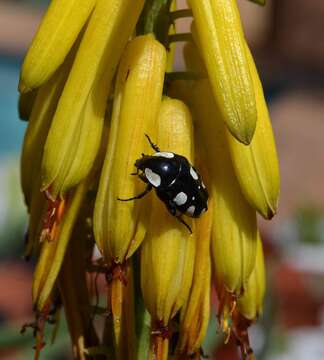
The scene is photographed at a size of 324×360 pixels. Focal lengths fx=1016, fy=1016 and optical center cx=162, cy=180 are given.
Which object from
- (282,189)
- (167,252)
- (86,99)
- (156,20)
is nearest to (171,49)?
(156,20)

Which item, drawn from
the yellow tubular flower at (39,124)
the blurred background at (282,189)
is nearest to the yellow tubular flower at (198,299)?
the yellow tubular flower at (39,124)

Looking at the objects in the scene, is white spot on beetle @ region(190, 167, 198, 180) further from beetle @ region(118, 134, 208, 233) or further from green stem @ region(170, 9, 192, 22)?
green stem @ region(170, 9, 192, 22)

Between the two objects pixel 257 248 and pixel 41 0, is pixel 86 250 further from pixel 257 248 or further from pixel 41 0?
pixel 41 0

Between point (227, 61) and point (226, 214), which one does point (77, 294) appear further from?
point (227, 61)

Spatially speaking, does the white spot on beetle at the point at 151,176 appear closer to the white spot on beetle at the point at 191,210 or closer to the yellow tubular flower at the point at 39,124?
the white spot on beetle at the point at 191,210

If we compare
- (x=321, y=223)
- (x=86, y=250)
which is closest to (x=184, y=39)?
(x=86, y=250)
